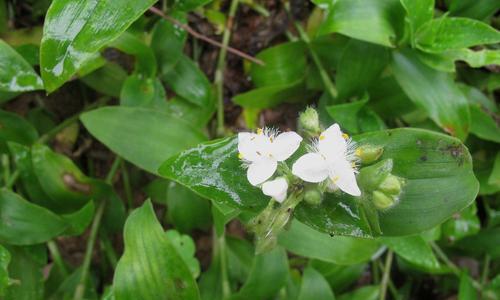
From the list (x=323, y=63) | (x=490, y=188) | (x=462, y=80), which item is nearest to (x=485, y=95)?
(x=462, y=80)

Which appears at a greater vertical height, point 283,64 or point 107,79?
point 107,79

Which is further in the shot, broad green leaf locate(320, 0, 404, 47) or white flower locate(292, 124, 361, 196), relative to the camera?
broad green leaf locate(320, 0, 404, 47)

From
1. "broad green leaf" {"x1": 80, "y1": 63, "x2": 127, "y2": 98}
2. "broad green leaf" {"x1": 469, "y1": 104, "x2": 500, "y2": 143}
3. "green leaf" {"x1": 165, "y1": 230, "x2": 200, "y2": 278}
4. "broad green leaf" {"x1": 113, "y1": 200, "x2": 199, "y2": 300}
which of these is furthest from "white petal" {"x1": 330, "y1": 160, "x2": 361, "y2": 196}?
"broad green leaf" {"x1": 80, "y1": 63, "x2": 127, "y2": 98}

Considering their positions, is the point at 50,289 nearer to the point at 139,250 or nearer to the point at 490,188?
the point at 139,250

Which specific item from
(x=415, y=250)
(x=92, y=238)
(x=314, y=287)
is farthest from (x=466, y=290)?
(x=92, y=238)

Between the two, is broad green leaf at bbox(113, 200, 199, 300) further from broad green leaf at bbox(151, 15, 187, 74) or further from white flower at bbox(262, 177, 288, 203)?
broad green leaf at bbox(151, 15, 187, 74)

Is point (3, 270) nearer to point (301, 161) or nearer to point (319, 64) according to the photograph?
point (301, 161)

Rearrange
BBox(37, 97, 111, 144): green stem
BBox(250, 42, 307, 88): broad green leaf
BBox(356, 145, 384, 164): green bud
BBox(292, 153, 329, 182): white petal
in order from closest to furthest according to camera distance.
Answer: BBox(292, 153, 329, 182): white petal → BBox(356, 145, 384, 164): green bud → BBox(37, 97, 111, 144): green stem → BBox(250, 42, 307, 88): broad green leaf
